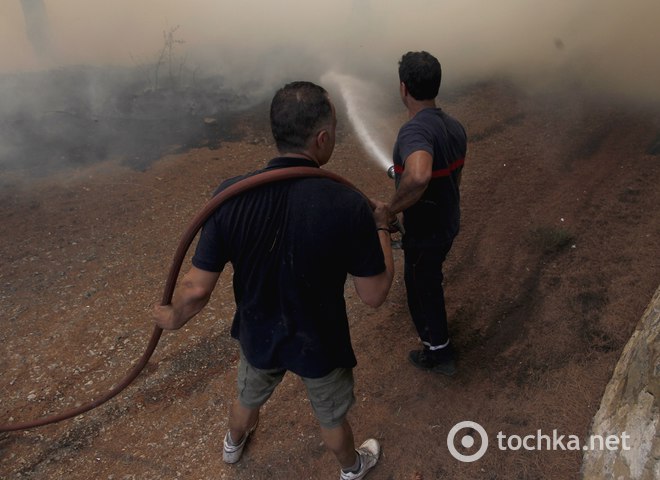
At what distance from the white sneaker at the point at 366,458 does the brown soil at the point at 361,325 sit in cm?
8

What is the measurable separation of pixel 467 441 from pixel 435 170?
142 centimetres

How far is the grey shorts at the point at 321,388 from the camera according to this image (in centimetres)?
239

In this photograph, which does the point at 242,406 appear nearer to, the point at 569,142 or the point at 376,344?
the point at 376,344

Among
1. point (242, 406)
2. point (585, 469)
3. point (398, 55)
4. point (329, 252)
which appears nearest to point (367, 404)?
point (242, 406)

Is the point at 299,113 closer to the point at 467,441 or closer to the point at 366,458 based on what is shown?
the point at 366,458

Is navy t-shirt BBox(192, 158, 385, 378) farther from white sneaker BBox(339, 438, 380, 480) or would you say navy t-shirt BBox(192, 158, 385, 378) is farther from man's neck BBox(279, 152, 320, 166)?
white sneaker BBox(339, 438, 380, 480)

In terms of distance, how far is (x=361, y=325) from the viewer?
3869 millimetres

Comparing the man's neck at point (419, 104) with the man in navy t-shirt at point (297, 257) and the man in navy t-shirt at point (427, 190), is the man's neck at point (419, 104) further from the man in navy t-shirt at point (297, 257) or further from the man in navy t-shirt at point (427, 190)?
the man in navy t-shirt at point (297, 257)

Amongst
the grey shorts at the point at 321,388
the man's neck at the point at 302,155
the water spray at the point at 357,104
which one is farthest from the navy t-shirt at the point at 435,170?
the water spray at the point at 357,104

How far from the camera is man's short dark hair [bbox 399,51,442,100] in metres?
2.74

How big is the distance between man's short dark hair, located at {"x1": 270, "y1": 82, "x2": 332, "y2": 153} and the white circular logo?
1.83 meters

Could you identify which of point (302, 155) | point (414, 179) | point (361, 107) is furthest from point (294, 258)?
point (361, 107)

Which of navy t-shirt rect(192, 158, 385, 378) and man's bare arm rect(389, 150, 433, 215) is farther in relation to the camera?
man's bare arm rect(389, 150, 433, 215)

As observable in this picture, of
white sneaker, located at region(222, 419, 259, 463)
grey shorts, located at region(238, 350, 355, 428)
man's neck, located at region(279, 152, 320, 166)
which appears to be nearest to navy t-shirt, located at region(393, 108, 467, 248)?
man's neck, located at region(279, 152, 320, 166)
